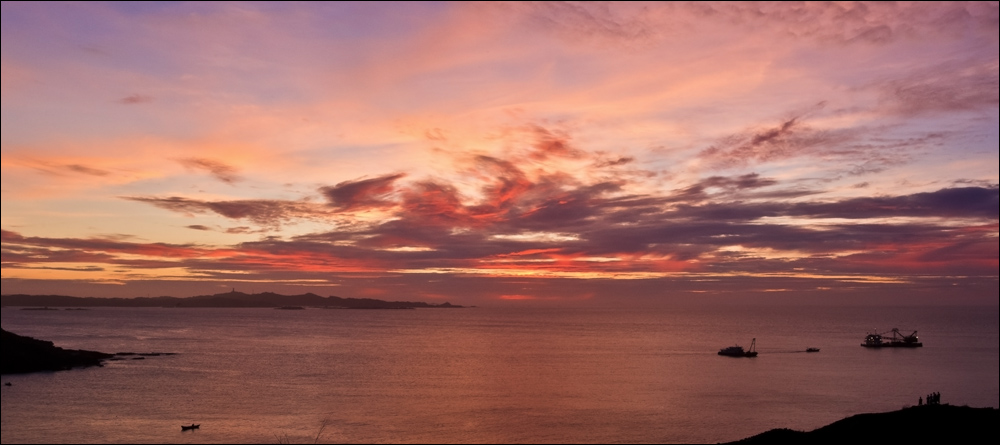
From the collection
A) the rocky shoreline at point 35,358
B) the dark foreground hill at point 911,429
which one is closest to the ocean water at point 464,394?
the rocky shoreline at point 35,358

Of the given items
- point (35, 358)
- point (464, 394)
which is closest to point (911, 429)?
point (464, 394)

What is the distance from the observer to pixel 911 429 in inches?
1074

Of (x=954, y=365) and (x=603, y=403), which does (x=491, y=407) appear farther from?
(x=954, y=365)

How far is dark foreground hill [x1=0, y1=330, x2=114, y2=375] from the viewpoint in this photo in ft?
302

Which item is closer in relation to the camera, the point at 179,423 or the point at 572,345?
the point at 179,423

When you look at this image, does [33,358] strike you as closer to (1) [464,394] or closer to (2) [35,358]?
(2) [35,358]

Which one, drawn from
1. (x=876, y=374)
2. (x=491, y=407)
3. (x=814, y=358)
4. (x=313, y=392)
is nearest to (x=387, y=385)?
(x=313, y=392)

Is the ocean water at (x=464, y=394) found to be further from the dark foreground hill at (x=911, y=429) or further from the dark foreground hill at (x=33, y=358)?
the dark foreground hill at (x=911, y=429)

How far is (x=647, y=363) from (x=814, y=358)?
42.3 m

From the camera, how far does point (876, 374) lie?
113 m

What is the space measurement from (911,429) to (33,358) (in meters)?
110

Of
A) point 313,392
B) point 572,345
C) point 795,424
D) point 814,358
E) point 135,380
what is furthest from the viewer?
point 572,345

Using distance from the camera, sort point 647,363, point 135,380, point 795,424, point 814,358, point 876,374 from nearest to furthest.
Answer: point 795,424
point 135,380
point 876,374
point 647,363
point 814,358

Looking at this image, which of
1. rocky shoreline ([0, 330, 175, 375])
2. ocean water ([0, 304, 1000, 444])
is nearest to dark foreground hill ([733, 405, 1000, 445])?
ocean water ([0, 304, 1000, 444])
